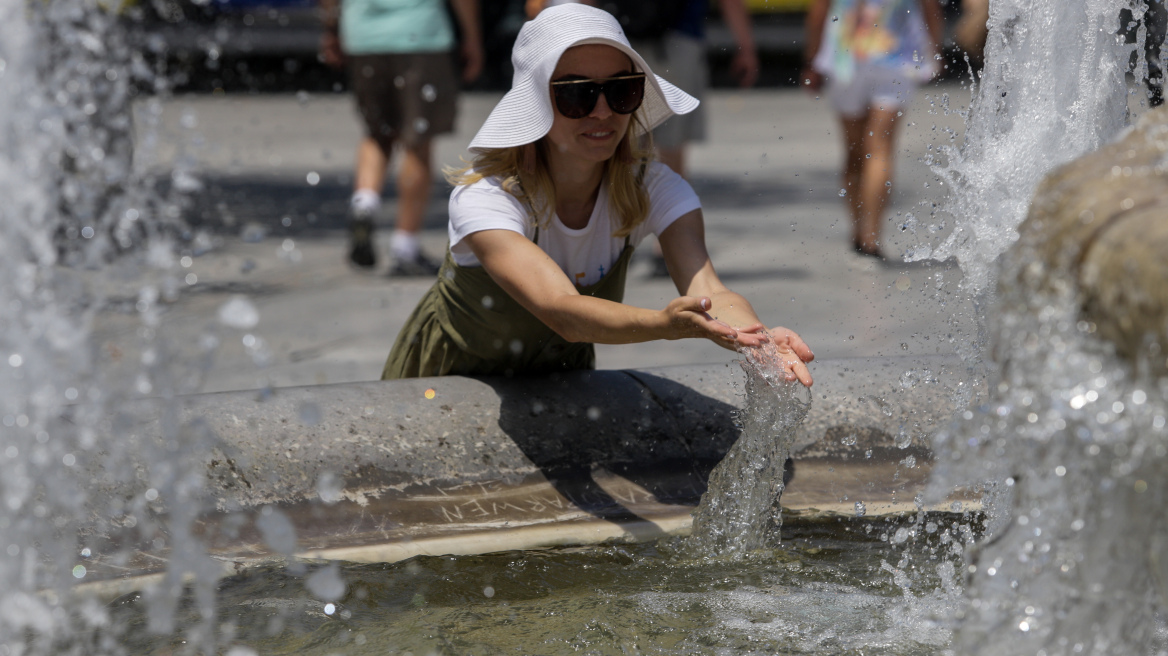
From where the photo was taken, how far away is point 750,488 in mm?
2539

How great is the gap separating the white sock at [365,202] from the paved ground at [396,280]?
0.29 meters

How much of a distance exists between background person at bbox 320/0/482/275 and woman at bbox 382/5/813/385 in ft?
8.26

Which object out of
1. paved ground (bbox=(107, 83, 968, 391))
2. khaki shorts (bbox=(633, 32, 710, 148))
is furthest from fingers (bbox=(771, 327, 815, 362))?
khaki shorts (bbox=(633, 32, 710, 148))

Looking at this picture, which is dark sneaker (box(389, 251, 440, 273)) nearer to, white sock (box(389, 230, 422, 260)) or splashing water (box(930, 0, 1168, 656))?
white sock (box(389, 230, 422, 260))

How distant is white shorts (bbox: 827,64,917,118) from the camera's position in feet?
17.9

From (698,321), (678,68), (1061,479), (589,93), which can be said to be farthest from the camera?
(678,68)

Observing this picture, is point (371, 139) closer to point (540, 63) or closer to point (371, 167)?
point (371, 167)

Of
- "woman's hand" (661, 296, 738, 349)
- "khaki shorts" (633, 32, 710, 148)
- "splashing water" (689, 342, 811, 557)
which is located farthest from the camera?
"khaki shorts" (633, 32, 710, 148)

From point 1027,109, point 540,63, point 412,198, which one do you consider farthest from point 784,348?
point 412,198

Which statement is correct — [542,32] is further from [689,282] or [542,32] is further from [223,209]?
[223,209]

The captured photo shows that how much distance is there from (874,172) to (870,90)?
36cm

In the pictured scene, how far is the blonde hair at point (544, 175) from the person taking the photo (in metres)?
2.70

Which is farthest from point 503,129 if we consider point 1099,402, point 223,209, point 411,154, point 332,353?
point 223,209

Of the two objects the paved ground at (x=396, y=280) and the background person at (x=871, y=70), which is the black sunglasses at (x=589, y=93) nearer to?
the paved ground at (x=396, y=280)
